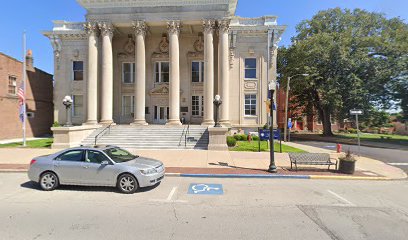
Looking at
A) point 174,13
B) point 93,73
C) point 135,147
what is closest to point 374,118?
point 174,13

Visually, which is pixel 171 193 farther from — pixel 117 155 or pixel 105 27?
pixel 105 27

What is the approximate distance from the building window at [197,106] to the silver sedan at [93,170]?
1854 centimetres

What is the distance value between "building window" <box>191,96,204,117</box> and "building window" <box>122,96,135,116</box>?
7.18 metres

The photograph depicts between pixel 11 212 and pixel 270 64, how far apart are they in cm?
2440

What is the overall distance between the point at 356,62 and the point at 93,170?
1241 inches

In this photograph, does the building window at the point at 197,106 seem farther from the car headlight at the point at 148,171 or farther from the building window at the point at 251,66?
the car headlight at the point at 148,171

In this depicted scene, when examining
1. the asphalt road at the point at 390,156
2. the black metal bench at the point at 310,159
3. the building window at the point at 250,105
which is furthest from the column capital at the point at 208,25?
the asphalt road at the point at 390,156

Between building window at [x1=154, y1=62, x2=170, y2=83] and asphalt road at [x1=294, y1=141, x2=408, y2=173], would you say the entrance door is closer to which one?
building window at [x1=154, y1=62, x2=170, y2=83]

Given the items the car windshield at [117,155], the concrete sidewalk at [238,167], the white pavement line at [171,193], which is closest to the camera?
the white pavement line at [171,193]

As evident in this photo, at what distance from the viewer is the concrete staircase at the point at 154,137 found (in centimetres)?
1747

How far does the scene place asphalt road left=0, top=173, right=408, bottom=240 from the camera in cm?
459

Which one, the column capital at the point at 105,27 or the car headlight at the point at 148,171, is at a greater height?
the column capital at the point at 105,27

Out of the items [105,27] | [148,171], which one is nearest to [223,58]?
[105,27]

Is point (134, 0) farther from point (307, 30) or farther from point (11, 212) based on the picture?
point (307, 30)
